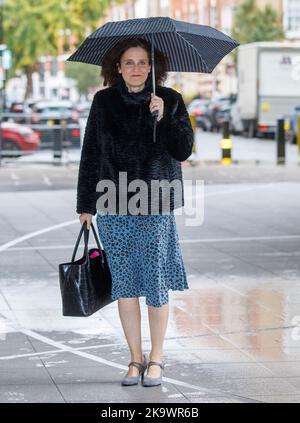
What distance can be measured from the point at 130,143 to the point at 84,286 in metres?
0.82

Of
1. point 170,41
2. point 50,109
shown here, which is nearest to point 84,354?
point 170,41

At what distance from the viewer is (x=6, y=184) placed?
23.9 meters

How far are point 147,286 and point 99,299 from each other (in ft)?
0.96

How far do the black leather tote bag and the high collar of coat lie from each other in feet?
2.41

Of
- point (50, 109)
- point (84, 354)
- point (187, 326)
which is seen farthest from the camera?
point (50, 109)

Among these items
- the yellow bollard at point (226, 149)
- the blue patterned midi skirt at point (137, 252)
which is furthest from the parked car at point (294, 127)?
the blue patterned midi skirt at point (137, 252)

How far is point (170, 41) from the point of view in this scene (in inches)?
302

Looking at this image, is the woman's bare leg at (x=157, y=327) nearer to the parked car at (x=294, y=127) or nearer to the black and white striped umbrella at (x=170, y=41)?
the black and white striped umbrella at (x=170, y=41)

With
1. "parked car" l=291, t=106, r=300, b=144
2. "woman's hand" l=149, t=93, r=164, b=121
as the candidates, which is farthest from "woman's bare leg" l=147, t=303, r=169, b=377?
"parked car" l=291, t=106, r=300, b=144

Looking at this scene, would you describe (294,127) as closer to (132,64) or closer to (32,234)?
(32,234)

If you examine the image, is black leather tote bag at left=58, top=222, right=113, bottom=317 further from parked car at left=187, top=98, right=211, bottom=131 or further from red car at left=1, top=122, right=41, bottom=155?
parked car at left=187, top=98, right=211, bottom=131

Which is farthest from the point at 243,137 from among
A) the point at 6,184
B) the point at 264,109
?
the point at 6,184

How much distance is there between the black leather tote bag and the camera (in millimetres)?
7234

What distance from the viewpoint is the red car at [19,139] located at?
31281 millimetres
